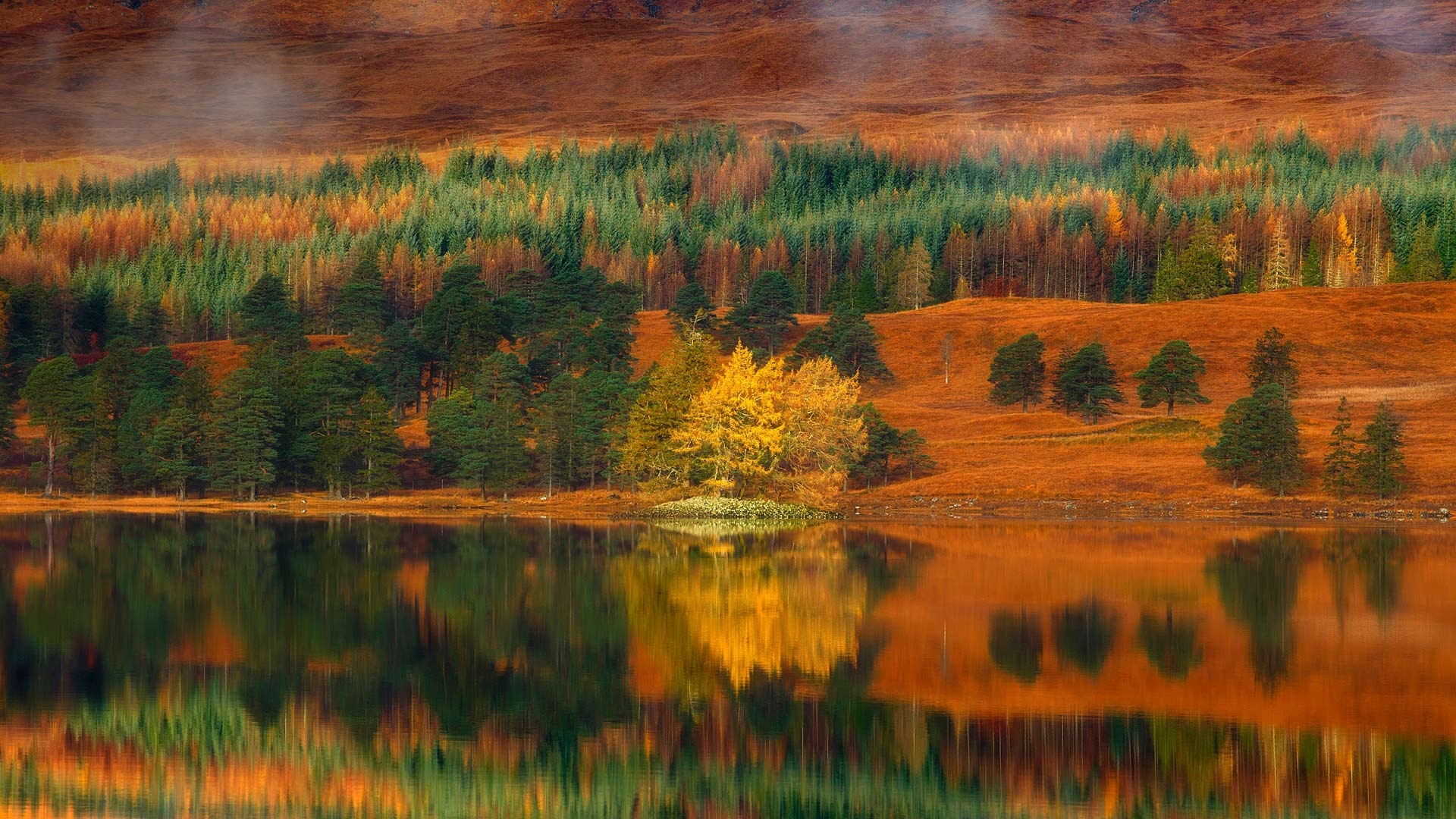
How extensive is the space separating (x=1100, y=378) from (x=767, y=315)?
44328 mm

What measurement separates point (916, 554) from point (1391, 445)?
4402cm

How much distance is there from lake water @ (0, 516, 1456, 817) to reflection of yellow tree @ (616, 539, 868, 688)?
0.59 feet

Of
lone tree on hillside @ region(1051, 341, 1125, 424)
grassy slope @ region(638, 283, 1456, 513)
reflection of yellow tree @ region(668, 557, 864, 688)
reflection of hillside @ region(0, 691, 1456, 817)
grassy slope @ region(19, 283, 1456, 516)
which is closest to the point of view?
reflection of hillside @ region(0, 691, 1456, 817)

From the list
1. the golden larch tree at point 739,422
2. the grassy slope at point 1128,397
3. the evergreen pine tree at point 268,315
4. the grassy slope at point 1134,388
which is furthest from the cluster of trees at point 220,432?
the grassy slope at point 1134,388

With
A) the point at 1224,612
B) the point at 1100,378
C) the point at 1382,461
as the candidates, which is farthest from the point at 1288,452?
the point at 1224,612

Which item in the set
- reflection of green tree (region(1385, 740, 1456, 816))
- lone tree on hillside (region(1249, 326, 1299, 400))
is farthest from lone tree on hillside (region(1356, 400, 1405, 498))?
reflection of green tree (region(1385, 740, 1456, 816))

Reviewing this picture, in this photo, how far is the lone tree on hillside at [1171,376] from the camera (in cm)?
12362

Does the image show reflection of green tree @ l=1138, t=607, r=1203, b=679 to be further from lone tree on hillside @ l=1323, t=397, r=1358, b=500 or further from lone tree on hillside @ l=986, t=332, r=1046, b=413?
lone tree on hillside @ l=986, t=332, r=1046, b=413

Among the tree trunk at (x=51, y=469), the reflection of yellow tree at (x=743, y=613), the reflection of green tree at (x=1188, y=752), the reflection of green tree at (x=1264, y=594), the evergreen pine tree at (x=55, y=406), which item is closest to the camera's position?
the reflection of green tree at (x=1188, y=752)

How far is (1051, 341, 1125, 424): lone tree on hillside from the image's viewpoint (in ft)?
397

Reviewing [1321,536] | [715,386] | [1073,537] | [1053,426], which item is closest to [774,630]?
[1073,537]

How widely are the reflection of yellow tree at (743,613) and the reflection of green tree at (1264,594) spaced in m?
9.30

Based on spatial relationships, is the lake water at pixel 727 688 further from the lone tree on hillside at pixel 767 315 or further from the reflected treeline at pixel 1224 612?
the lone tree on hillside at pixel 767 315

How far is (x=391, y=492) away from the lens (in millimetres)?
112000
